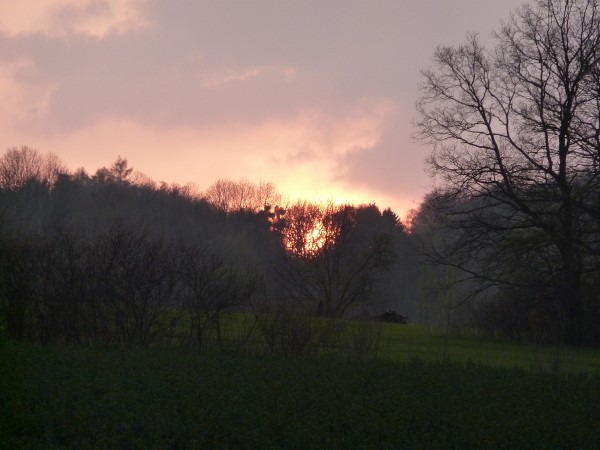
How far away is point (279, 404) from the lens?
492 inches

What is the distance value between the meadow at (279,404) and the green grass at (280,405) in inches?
1.0

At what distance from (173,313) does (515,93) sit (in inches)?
799

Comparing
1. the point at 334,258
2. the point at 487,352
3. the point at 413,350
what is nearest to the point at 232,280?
the point at 413,350

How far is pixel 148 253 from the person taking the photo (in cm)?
2370

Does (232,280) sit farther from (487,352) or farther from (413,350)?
(487,352)

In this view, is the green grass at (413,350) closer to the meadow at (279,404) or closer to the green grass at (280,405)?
the meadow at (279,404)

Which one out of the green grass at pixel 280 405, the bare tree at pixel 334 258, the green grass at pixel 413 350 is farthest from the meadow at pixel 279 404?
the bare tree at pixel 334 258

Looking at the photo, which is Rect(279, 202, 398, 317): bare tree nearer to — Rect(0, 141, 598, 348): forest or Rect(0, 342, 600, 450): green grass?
Rect(0, 141, 598, 348): forest

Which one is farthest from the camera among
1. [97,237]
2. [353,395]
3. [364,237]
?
[364,237]

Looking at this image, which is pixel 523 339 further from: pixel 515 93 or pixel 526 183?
pixel 515 93

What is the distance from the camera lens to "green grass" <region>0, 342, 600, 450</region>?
10.6 meters

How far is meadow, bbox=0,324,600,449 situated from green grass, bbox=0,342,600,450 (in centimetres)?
2

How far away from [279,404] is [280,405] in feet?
0.31

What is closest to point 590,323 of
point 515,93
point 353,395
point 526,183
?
point 526,183
